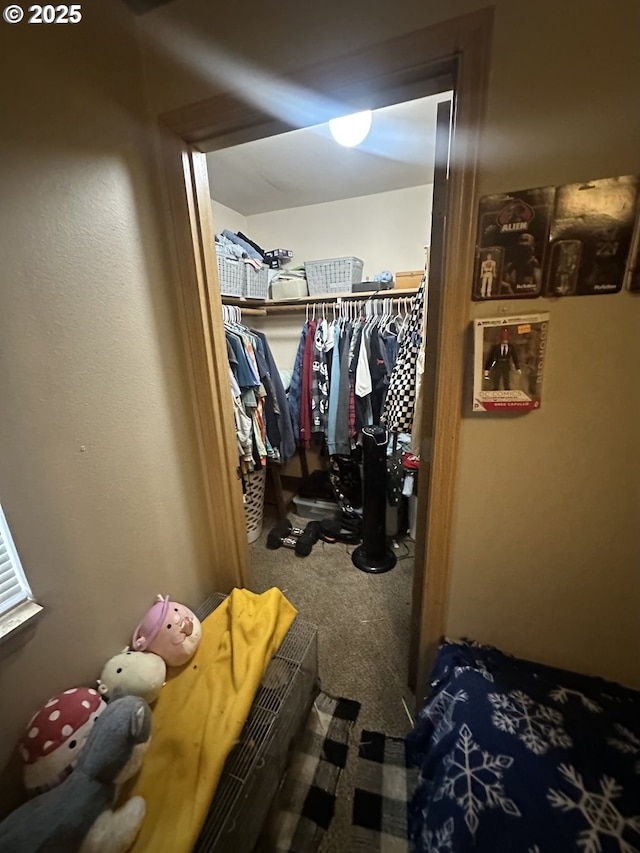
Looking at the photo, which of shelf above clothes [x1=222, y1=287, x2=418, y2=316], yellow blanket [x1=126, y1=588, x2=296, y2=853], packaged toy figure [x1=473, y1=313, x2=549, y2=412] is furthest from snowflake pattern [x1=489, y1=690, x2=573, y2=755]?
shelf above clothes [x1=222, y1=287, x2=418, y2=316]

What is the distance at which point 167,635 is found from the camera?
3.19ft

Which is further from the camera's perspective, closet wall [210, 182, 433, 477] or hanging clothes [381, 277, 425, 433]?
closet wall [210, 182, 433, 477]

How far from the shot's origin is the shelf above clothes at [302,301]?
2164 millimetres

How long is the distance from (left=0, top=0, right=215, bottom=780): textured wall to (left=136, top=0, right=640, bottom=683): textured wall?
25 centimetres

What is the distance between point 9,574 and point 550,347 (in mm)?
1325

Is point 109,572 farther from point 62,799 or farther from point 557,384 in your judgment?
point 557,384

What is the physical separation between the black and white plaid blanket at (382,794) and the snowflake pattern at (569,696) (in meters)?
0.56

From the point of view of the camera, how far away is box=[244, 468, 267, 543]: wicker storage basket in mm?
2225

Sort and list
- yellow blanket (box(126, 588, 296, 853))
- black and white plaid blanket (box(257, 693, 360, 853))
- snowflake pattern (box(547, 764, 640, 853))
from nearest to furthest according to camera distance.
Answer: snowflake pattern (box(547, 764, 640, 853)), yellow blanket (box(126, 588, 296, 853)), black and white plaid blanket (box(257, 693, 360, 853))

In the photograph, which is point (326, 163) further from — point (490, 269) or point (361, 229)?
point (490, 269)

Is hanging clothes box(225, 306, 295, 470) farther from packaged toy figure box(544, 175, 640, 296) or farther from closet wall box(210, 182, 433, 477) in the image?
packaged toy figure box(544, 175, 640, 296)

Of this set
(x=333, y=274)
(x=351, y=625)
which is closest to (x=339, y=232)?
(x=333, y=274)

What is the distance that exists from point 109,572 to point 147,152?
1.24 m

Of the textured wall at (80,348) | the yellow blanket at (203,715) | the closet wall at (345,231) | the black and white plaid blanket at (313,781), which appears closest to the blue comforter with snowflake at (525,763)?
the black and white plaid blanket at (313,781)
